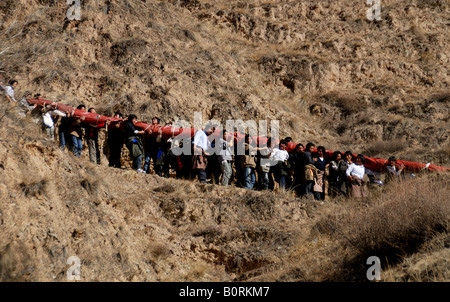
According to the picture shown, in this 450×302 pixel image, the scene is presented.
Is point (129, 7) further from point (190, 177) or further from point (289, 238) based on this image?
point (289, 238)

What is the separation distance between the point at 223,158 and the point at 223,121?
12.7 ft

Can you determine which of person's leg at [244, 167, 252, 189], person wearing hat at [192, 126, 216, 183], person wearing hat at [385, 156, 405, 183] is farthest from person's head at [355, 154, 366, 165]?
person wearing hat at [192, 126, 216, 183]

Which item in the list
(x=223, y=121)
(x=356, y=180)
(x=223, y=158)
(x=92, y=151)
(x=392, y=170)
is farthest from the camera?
(x=223, y=121)

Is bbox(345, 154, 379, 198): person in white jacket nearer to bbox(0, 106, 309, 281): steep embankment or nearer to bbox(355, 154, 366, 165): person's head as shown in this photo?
bbox(355, 154, 366, 165): person's head

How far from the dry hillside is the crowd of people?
609mm

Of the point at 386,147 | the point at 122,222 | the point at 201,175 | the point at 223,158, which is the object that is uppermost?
the point at 223,158

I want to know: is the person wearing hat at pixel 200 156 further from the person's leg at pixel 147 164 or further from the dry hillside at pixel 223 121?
the person's leg at pixel 147 164

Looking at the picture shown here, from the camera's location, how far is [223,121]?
13555 mm

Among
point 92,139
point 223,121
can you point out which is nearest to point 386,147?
point 223,121

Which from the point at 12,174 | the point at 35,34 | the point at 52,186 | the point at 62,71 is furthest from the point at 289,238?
the point at 35,34

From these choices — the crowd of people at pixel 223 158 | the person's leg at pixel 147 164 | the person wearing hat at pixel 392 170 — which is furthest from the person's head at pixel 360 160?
the person's leg at pixel 147 164

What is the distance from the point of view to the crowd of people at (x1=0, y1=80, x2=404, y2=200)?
9.73 metres

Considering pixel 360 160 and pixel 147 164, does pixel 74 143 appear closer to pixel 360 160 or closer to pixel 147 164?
pixel 147 164

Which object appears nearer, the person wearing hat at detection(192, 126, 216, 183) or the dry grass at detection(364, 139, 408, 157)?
the person wearing hat at detection(192, 126, 216, 183)
